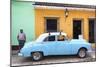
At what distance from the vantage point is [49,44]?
314cm

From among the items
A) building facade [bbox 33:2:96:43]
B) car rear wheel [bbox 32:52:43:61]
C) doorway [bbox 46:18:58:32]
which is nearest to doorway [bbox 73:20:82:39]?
building facade [bbox 33:2:96:43]

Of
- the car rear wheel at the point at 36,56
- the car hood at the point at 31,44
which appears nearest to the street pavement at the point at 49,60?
the car rear wheel at the point at 36,56

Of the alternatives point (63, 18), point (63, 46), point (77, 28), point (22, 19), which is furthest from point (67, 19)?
point (22, 19)

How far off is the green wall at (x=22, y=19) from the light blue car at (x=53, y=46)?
0.39ft

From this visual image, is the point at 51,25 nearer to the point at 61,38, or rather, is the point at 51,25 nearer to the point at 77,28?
the point at 61,38

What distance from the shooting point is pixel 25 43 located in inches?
120

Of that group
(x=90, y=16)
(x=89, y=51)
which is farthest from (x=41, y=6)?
(x=89, y=51)

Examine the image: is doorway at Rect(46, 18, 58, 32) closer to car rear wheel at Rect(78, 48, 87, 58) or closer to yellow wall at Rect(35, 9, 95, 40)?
yellow wall at Rect(35, 9, 95, 40)

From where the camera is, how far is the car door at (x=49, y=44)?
3.13m

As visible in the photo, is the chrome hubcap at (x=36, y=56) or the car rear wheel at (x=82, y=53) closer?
the chrome hubcap at (x=36, y=56)

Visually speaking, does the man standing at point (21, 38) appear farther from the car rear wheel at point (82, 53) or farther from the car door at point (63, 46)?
the car rear wheel at point (82, 53)

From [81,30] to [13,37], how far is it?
963mm

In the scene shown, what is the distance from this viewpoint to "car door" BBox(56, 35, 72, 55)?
3180mm
